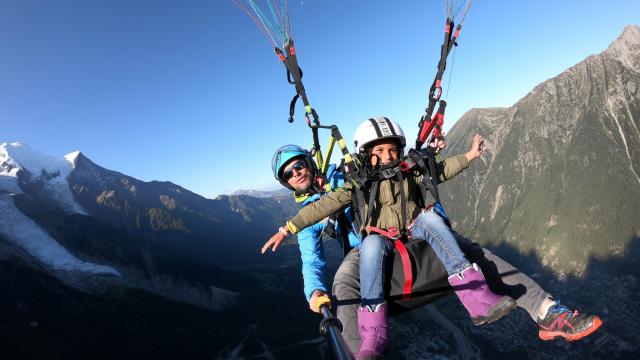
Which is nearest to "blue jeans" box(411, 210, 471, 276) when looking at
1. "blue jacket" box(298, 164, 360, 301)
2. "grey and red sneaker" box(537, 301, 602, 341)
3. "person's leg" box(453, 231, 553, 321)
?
"person's leg" box(453, 231, 553, 321)

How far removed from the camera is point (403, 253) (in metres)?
6.14

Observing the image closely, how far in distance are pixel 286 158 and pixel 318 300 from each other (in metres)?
3.31

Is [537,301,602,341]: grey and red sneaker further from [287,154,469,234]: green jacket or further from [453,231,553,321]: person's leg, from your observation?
[287,154,469,234]: green jacket

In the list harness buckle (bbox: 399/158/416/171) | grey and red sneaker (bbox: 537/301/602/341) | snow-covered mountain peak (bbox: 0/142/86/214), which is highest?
snow-covered mountain peak (bbox: 0/142/86/214)

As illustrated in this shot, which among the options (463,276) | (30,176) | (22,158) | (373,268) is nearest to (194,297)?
(30,176)

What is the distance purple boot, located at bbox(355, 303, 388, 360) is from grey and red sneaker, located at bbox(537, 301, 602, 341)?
2.51m

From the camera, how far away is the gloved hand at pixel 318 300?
6057mm

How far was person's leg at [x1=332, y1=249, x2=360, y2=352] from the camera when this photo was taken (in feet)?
19.0

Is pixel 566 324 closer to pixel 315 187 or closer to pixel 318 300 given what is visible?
pixel 318 300

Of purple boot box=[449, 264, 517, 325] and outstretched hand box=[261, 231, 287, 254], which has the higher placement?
outstretched hand box=[261, 231, 287, 254]

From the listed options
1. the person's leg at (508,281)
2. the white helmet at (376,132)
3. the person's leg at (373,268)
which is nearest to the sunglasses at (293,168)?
the white helmet at (376,132)

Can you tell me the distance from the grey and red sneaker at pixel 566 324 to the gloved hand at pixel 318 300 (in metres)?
3.45

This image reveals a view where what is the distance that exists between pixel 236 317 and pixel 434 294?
16031 cm

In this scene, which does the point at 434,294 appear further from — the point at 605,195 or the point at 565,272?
the point at 605,195
